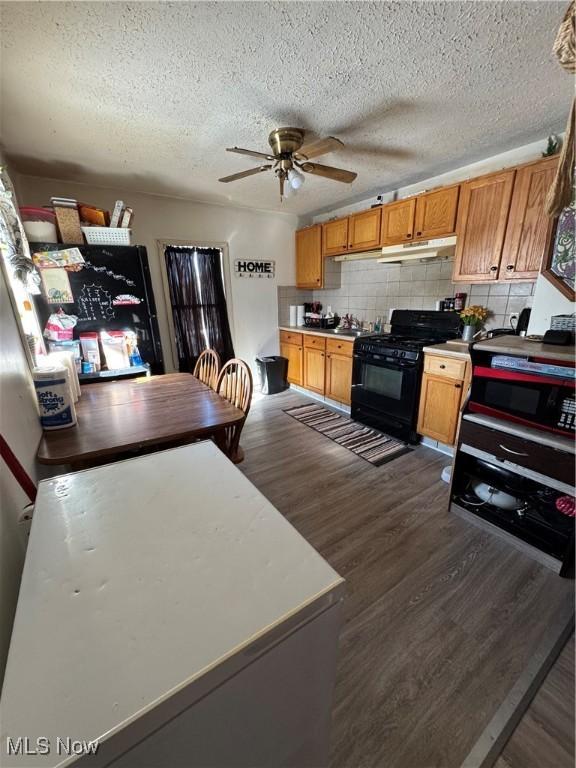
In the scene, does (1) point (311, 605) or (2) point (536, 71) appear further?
(2) point (536, 71)

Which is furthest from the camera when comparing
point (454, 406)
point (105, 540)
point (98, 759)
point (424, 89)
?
point (454, 406)

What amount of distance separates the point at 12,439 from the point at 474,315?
3138 mm

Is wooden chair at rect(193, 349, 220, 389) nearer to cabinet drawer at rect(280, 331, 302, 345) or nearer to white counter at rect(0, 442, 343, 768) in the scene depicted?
white counter at rect(0, 442, 343, 768)

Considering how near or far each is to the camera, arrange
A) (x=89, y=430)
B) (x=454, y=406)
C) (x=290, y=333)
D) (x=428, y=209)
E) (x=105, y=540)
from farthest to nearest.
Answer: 1. (x=290, y=333)
2. (x=428, y=209)
3. (x=454, y=406)
4. (x=89, y=430)
5. (x=105, y=540)

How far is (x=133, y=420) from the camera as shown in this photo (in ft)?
Answer: 5.21

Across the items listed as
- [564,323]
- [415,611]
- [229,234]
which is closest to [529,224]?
[564,323]

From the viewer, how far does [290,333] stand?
432cm

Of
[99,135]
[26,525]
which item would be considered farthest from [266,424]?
[99,135]

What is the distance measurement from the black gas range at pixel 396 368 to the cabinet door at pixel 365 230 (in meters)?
0.79

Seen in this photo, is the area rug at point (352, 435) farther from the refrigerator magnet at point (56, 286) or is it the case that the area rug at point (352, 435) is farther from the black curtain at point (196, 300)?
the refrigerator magnet at point (56, 286)

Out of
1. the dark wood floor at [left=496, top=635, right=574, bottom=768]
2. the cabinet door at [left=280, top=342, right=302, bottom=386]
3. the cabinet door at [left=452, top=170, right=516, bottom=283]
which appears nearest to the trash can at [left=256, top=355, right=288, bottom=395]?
the cabinet door at [left=280, top=342, right=302, bottom=386]

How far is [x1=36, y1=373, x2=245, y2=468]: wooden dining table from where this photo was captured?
51.9 inches

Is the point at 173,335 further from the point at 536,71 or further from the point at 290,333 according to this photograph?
the point at 536,71

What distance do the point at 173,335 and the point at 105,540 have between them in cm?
320
